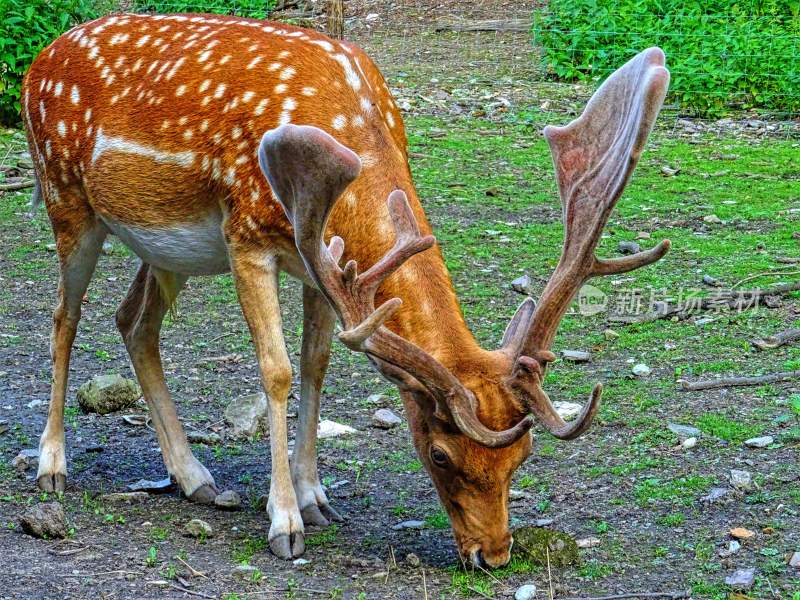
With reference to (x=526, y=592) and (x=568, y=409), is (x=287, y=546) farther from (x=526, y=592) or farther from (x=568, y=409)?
(x=568, y=409)

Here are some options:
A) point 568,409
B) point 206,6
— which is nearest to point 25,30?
point 206,6

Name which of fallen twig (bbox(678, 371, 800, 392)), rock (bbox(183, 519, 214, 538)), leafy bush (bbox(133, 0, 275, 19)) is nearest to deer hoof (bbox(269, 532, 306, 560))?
rock (bbox(183, 519, 214, 538))

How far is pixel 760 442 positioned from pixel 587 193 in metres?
1.78

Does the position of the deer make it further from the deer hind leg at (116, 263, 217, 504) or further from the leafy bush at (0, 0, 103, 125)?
the leafy bush at (0, 0, 103, 125)

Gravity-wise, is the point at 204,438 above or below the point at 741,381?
below

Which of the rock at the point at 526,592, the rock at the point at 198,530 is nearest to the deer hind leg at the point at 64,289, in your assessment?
the rock at the point at 198,530

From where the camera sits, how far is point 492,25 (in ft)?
54.0

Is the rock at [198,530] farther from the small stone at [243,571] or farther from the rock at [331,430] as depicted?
the rock at [331,430]

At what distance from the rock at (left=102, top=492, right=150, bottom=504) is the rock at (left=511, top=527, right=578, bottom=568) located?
181 centimetres

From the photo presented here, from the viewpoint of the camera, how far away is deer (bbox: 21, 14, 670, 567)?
180 inches

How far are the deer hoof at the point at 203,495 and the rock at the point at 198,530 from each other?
0.47m

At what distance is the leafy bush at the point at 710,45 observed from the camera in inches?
505

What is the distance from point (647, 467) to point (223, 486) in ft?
6.40

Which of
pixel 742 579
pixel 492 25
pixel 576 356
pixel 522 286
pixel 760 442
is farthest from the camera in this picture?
pixel 492 25
